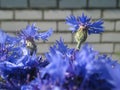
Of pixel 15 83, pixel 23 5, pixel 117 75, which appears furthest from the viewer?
pixel 23 5

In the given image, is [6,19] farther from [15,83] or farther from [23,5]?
[15,83]

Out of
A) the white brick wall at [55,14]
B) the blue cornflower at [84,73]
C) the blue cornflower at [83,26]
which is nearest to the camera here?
the blue cornflower at [84,73]

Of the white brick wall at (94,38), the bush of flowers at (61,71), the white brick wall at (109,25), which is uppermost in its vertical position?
the bush of flowers at (61,71)

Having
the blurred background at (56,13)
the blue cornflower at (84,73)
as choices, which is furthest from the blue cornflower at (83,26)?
the blurred background at (56,13)

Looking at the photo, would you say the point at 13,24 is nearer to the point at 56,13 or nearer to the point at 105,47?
the point at 56,13

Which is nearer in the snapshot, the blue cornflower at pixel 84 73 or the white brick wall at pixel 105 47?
the blue cornflower at pixel 84 73

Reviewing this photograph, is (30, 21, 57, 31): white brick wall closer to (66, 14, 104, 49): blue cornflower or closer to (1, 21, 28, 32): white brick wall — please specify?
(1, 21, 28, 32): white brick wall

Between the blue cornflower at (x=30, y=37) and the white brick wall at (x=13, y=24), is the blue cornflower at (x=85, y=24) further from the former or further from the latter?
the white brick wall at (x=13, y=24)

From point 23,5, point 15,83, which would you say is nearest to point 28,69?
point 15,83
